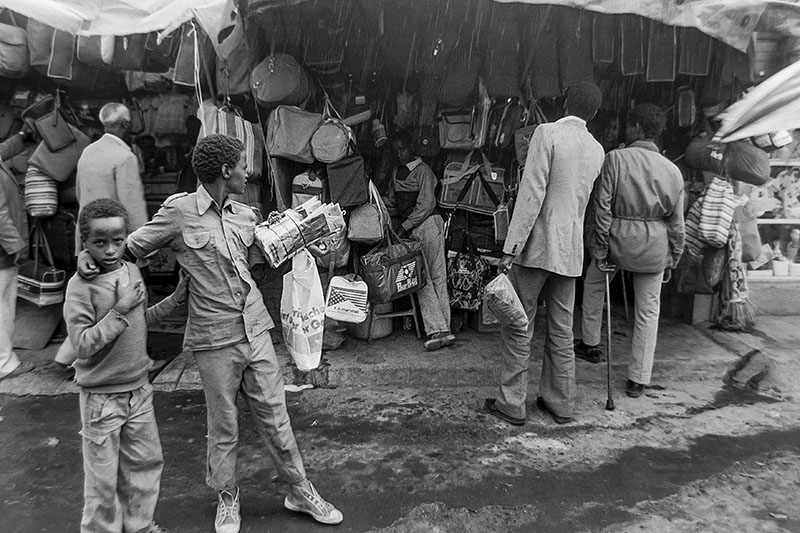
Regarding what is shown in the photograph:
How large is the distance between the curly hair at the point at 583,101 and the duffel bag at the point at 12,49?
4.78 meters

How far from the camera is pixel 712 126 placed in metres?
5.54

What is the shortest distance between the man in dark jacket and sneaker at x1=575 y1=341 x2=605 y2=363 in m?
5.10

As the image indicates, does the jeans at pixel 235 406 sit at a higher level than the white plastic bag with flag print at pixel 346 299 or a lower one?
lower

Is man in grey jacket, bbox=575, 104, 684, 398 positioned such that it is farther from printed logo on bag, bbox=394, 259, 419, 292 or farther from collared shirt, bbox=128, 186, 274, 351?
collared shirt, bbox=128, 186, 274, 351

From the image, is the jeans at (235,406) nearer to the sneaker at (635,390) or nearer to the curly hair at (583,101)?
the curly hair at (583,101)

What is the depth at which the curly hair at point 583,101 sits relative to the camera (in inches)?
155

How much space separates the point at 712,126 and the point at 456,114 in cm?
261

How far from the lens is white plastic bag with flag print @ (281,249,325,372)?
119 inches

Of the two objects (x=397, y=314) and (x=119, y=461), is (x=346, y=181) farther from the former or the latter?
(x=119, y=461)

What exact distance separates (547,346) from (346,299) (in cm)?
180

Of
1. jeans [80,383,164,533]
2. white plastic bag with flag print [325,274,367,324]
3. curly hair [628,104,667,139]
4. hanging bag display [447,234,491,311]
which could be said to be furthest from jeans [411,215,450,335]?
jeans [80,383,164,533]

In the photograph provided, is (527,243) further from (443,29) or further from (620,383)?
(443,29)

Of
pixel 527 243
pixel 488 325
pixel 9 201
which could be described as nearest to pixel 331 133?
pixel 527 243

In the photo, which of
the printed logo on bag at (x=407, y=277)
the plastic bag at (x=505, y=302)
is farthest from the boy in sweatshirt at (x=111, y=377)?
the printed logo on bag at (x=407, y=277)
